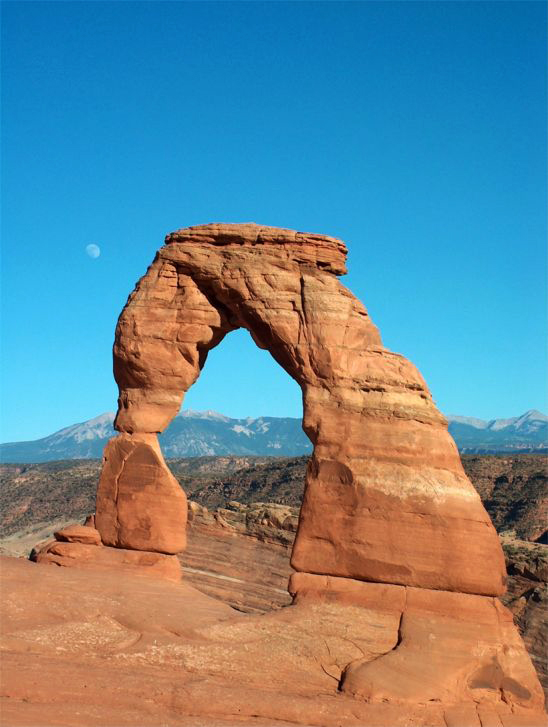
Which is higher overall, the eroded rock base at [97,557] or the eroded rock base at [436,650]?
the eroded rock base at [97,557]

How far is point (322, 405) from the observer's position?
17.3 metres

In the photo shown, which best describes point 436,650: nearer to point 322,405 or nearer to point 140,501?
point 322,405

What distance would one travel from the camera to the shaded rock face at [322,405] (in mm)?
16062

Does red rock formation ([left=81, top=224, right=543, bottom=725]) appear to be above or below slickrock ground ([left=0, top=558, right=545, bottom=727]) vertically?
above

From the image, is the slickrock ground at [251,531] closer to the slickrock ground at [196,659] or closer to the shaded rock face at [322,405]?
the shaded rock face at [322,405]

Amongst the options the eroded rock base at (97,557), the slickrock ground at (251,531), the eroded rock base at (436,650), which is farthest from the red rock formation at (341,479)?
the slickrock ground at (251,531)

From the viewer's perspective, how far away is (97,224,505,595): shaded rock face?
632 inches

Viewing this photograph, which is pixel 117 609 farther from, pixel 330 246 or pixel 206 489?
pixel 206 489

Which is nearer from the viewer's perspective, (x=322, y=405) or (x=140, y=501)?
(x=322, y=405)

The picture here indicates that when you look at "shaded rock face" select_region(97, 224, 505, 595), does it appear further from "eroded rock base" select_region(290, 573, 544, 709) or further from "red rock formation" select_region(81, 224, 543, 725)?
"eroded rock base" select_region(290, 573, 544, 709)

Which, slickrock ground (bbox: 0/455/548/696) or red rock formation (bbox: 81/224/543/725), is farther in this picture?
slickrock ground (bbox: 0/455/548/696)

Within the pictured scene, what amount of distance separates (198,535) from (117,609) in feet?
42.6

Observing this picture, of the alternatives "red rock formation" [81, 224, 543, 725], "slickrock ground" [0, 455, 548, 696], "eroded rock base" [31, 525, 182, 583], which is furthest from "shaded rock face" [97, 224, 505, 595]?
"slickrock ground" [0, 455, 548, 696]

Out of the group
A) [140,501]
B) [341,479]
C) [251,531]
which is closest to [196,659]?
[341,479]
